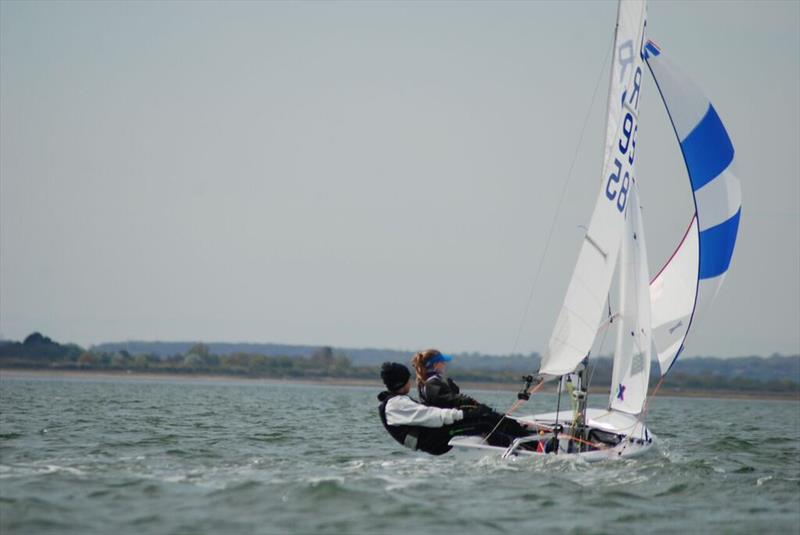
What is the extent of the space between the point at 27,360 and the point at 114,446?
127m

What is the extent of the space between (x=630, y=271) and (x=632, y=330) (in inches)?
34.7

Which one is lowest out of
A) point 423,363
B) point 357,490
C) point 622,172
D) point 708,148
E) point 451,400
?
point 357,490

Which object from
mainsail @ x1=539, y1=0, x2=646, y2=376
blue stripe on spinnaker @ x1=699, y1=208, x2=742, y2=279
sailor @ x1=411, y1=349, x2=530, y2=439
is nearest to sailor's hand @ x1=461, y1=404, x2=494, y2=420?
sailor @ x1=411, y1=349, x2=530, y2=439

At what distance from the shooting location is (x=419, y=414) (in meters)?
13.4

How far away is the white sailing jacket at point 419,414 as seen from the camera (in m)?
13.3

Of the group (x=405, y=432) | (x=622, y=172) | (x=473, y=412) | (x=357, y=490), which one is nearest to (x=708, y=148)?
(x=622, y=172)

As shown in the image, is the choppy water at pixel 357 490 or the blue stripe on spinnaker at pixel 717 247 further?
the blue stripe on spinnaker at pixel 717 247

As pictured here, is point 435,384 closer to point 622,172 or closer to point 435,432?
point 435,432

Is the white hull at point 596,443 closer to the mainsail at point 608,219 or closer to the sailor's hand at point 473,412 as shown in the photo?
the sailor's hand at point 473,412

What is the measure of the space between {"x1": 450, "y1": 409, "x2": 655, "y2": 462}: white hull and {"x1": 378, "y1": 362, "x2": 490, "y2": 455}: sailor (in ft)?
0.55

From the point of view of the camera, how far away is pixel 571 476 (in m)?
12.3

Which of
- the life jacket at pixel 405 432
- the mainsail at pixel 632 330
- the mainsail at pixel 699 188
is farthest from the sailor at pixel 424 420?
the mainsail at pixel 699 188

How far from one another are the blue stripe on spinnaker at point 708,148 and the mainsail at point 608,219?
191cm

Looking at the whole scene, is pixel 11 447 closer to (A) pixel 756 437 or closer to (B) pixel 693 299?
(B) pixel 693 299
